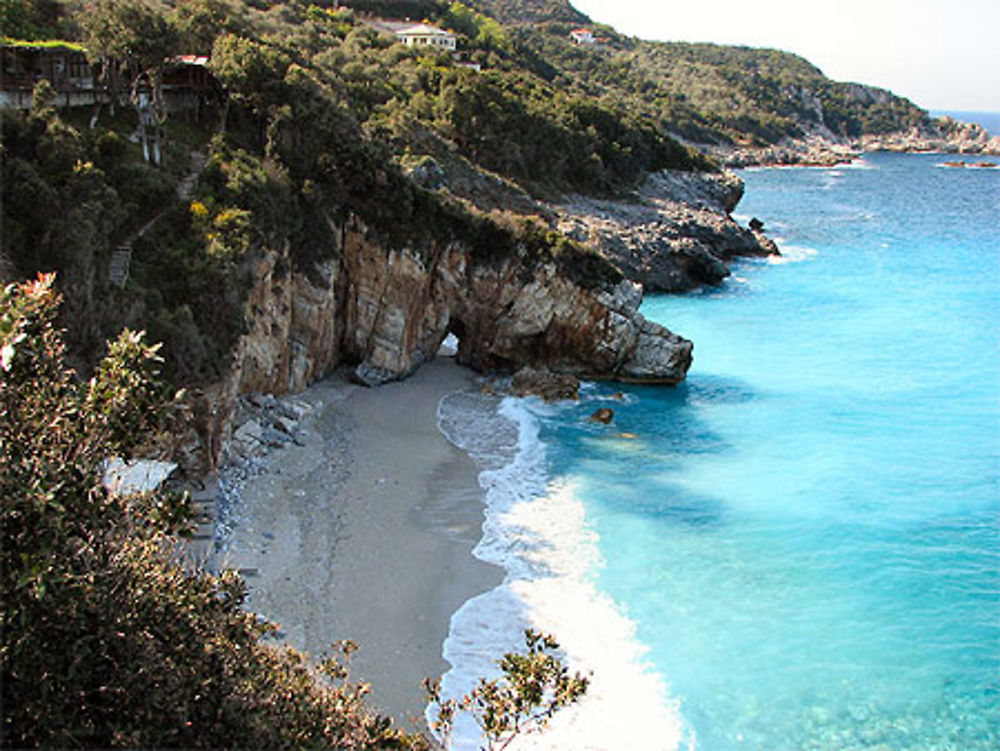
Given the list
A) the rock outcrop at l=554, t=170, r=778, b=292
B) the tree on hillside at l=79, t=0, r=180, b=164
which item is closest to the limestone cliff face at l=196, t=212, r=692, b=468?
the tree on hillside at l=79, t=0, r=180, b=164

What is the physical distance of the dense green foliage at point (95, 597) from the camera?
6.71m

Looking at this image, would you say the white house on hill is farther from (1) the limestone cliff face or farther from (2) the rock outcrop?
(1) the limestone cliff face

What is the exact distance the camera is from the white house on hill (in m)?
81.6

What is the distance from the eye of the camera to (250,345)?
85.1 ft

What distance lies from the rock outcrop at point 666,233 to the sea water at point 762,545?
10.0 m

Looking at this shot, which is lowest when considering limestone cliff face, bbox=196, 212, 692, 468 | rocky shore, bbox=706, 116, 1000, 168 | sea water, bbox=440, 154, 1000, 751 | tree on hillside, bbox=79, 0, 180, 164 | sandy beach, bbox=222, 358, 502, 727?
sandy beach, bbox=222, 358, 502, 727

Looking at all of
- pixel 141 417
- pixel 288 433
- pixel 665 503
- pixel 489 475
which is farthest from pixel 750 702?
pixel 288 433

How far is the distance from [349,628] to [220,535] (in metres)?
4.08

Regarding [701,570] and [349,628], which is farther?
[701,570]

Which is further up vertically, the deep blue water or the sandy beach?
the deep blue water

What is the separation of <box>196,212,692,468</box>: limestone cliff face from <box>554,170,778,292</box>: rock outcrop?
50.2ft

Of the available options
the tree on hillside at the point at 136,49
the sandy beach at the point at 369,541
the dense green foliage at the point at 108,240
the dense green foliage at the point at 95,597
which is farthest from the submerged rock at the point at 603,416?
the dense green foliage at the point at 95,597

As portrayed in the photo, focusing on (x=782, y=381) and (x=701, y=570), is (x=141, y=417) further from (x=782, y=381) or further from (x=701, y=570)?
(x=782, y=381)

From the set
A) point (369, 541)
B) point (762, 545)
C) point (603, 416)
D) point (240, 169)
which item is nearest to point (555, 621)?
point (369, 541)
